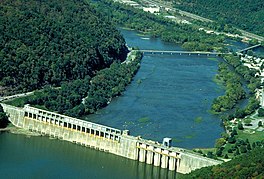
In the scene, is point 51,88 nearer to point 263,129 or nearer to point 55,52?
point 55,52

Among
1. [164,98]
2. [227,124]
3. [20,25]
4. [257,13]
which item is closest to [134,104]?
[164,98]

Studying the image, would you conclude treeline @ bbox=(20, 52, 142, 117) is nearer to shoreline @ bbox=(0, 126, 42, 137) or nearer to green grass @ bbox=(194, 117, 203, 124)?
shoreline @ bbox=(0, 126, 42, 137)

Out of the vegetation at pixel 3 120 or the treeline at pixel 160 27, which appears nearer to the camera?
the vegetation at pixel 3 120

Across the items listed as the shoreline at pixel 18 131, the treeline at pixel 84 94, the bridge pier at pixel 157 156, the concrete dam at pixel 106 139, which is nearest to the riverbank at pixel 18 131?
the shoreline at pixel 18 131

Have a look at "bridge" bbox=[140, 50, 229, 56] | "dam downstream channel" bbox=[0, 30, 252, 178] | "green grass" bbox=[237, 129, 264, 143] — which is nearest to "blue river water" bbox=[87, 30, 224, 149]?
"dam downstream channel" bbox=[0, 30, 252, 178]

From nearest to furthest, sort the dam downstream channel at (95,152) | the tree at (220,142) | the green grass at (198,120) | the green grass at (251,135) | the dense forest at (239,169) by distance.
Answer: the dense forest at (239,169), the dam downstream channel at (95,152), the tree at (220,142), the green grass at (251,135), the green grass at (198,120)

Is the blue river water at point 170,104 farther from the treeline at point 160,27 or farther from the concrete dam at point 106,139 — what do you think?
the treeline at point 160,27
